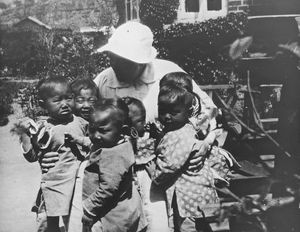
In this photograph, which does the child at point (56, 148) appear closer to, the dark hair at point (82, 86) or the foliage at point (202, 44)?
the dark hair at point (82, 86)

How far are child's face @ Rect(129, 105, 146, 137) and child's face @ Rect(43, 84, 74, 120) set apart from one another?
0.44 meters

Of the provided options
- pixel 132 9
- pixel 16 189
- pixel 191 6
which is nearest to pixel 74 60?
pixel 191 6

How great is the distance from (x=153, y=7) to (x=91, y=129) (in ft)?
35.0

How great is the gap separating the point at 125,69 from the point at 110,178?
1.10 m

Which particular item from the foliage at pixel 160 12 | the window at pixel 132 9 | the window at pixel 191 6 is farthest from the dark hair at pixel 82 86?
the window at pixel 132 9

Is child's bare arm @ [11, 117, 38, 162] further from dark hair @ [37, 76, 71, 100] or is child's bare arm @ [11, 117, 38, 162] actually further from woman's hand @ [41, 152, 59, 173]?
dark hair @ [37, 76, 71, 100]

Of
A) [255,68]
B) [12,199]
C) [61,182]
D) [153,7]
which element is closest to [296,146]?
[255,68]

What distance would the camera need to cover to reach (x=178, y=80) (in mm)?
3041

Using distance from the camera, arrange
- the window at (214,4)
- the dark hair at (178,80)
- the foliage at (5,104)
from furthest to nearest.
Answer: the window at (214,4) < the foliage at (5,104) < the dark hair at (178,80)

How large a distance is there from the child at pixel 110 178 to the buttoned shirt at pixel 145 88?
0.68m

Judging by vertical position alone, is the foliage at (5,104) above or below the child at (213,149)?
below

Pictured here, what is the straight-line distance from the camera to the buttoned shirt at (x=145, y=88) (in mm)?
3164

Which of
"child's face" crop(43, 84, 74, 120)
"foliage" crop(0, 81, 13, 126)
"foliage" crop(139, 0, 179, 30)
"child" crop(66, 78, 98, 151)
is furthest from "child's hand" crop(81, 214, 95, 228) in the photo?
"foliage" crop(139, 0, 179, 30)

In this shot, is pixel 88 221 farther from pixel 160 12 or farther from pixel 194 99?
pixel 160 12
